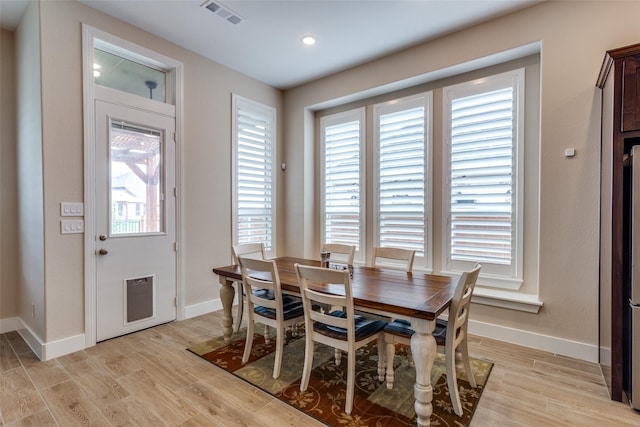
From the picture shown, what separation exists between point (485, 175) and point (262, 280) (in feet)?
8.25

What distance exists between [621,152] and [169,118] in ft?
13.4

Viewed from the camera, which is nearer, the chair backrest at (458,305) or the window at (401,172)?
the chair backrest at (458,305)

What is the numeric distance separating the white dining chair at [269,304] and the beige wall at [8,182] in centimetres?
277

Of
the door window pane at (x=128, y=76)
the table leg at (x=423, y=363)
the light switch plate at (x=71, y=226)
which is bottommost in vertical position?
the table leg at (x=423, y=363)

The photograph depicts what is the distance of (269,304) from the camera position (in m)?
2.42

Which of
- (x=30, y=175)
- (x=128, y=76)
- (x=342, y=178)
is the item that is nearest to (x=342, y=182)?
(x=342, y=178)

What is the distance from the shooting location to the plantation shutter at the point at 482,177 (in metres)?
3.13

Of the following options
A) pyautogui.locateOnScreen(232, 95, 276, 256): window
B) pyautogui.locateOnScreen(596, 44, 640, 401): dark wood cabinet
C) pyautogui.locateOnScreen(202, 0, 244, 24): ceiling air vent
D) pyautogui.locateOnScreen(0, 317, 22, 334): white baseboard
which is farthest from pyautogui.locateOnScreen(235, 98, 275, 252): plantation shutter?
pyautogui.locateOnScreen(596, 44, 640, 401): dark wood cabinet

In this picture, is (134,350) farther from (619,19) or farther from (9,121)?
(619,19)

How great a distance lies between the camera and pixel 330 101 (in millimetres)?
4375

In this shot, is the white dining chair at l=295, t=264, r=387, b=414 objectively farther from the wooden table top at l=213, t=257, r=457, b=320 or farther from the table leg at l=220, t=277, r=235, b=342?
the table leg at l=220, t=277, r=235, b=342

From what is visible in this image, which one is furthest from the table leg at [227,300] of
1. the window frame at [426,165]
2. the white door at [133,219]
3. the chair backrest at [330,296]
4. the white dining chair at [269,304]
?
the window frame at [426,165]

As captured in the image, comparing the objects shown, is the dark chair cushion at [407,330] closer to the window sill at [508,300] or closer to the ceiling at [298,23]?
the window sill at [508,300]

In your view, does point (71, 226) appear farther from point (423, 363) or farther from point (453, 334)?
point (453, 334)
